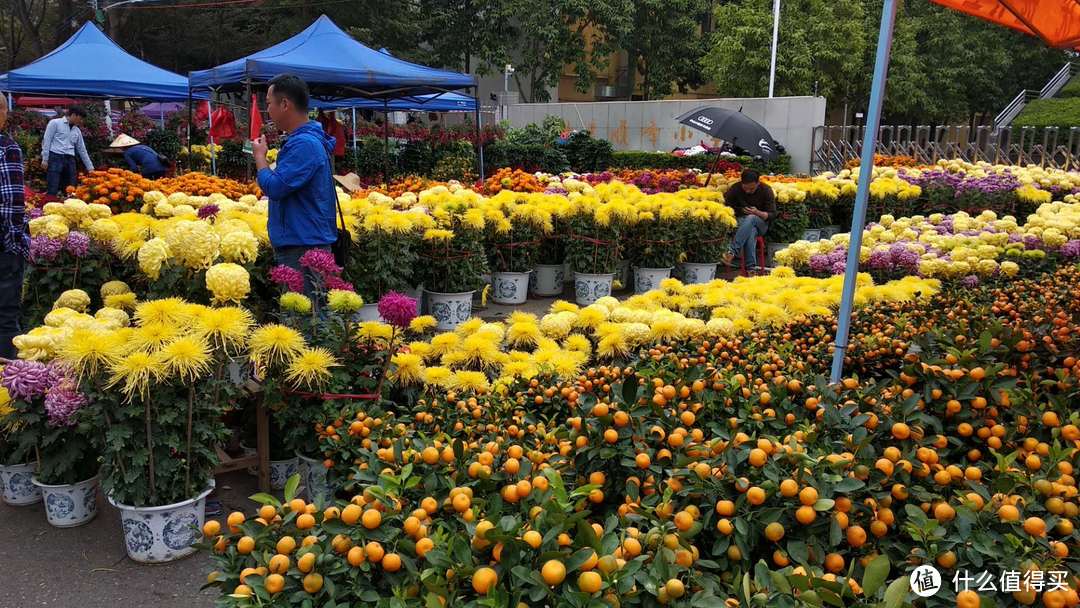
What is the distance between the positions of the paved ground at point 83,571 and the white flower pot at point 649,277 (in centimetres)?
522

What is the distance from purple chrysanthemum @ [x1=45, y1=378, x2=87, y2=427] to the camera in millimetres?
2914

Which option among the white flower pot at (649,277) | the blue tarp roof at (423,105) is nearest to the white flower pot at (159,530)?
the white flower pot at (649,277)

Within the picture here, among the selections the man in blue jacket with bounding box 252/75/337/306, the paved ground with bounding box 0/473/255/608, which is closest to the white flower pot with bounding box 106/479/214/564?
the paved ground with bounding box 0/473/255/608

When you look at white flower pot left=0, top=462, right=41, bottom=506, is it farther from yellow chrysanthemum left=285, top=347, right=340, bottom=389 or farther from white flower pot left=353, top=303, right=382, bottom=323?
white flower pot left=353, top=303, right=382, bottom=323

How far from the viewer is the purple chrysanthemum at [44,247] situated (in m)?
4.32

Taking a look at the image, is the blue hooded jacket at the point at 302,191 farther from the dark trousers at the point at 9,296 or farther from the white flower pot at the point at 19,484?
the white flower pot at the point at 19,484

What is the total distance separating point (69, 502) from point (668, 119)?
16.9 m

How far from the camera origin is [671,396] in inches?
87.3

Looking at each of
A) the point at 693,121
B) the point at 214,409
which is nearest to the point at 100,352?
the point at 214,409

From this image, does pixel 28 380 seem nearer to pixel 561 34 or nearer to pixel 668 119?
pixel 668 119

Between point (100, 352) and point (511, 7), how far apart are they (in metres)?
26.4

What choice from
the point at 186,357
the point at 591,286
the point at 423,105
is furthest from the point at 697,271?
the point at 423,105

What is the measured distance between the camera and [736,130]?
33.3ft

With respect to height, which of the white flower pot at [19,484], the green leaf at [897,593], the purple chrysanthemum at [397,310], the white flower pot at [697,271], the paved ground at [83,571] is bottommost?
the paved ground at [83,571]
